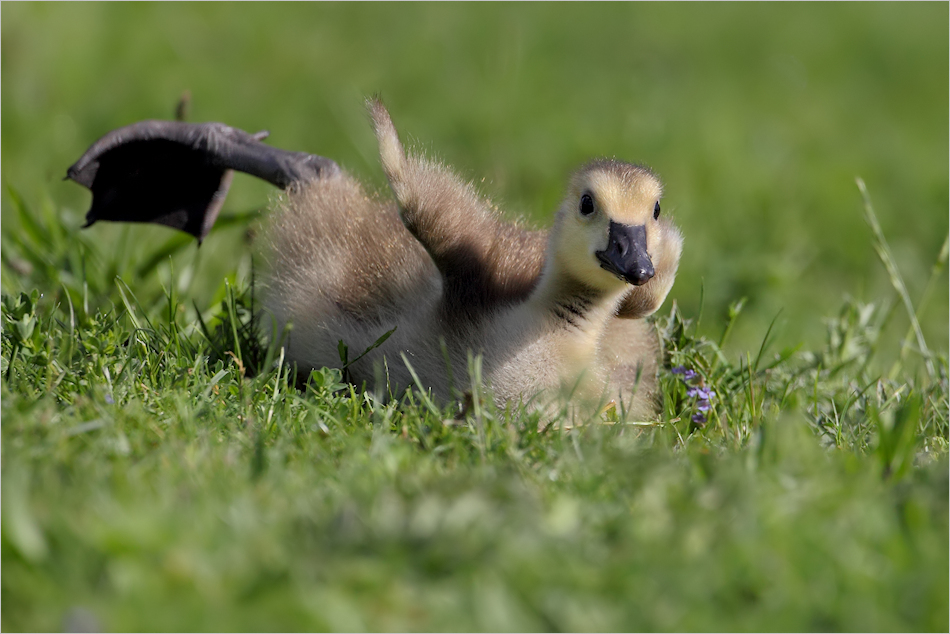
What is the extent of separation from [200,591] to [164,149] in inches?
103

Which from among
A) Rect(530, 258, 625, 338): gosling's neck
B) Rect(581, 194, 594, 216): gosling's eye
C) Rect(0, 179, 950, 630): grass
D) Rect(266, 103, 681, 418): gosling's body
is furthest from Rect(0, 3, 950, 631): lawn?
A: Rect(581, 194, 594, 216): gosling's eye

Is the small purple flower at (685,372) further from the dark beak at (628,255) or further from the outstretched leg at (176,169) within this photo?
the outstretched leg at (176,169)

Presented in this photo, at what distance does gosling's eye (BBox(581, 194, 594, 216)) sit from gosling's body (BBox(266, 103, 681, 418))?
0.03 metres

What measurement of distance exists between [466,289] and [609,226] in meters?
0.50

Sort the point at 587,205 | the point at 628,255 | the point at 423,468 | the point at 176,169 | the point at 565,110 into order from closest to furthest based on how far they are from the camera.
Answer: the point at 423,468 → the point at 628,255 → the point at 587,205 → the point at 176,169 → the point at 565,110

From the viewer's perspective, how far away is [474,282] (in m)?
3.24

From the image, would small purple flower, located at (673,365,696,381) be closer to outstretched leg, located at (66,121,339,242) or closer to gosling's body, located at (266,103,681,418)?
gosling's body, located at (266,103,681,418)

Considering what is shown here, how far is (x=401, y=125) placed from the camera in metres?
7.76

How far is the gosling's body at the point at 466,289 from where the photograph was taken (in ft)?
10.1

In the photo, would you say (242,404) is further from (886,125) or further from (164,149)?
(886,125)

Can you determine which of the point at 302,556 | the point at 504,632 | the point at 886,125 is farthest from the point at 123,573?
the point at 886,125

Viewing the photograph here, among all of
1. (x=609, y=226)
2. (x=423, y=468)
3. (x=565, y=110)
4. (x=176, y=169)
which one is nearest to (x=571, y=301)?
(x=609, y=226)

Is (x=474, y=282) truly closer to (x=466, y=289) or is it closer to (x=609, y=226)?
(x=466, y=289)

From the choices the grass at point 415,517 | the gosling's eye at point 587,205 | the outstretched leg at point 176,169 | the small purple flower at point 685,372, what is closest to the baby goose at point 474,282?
the gosling's eye at point 587,205
